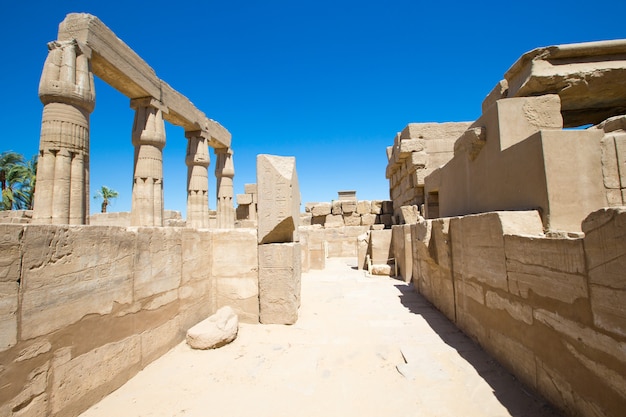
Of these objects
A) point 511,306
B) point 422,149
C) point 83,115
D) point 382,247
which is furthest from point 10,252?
point 422,149

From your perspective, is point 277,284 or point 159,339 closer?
point 159,339

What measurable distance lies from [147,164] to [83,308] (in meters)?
6.28

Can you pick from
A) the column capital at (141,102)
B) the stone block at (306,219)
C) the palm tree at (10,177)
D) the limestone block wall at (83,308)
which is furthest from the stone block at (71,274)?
the palm tree at (10,177)

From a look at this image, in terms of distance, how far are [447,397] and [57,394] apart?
2.65 m

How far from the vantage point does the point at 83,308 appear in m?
2.16

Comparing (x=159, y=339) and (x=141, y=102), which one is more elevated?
(x=141, y=102)

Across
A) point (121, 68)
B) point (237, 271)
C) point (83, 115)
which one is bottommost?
point (237, 271)

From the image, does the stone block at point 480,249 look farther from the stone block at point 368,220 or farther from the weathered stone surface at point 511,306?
the stone block at point 368,220

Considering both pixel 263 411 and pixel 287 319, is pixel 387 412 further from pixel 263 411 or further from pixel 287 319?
pixel 287 319

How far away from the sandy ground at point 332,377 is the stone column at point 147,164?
5202mm

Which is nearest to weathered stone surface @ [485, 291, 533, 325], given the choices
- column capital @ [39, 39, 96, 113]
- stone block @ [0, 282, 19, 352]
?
stone block @ [0, 282, 19, 352]

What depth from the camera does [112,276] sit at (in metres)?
2.44

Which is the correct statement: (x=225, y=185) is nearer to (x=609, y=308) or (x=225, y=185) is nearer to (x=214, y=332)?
(x=214, y=332)

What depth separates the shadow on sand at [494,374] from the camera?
6.41ft
